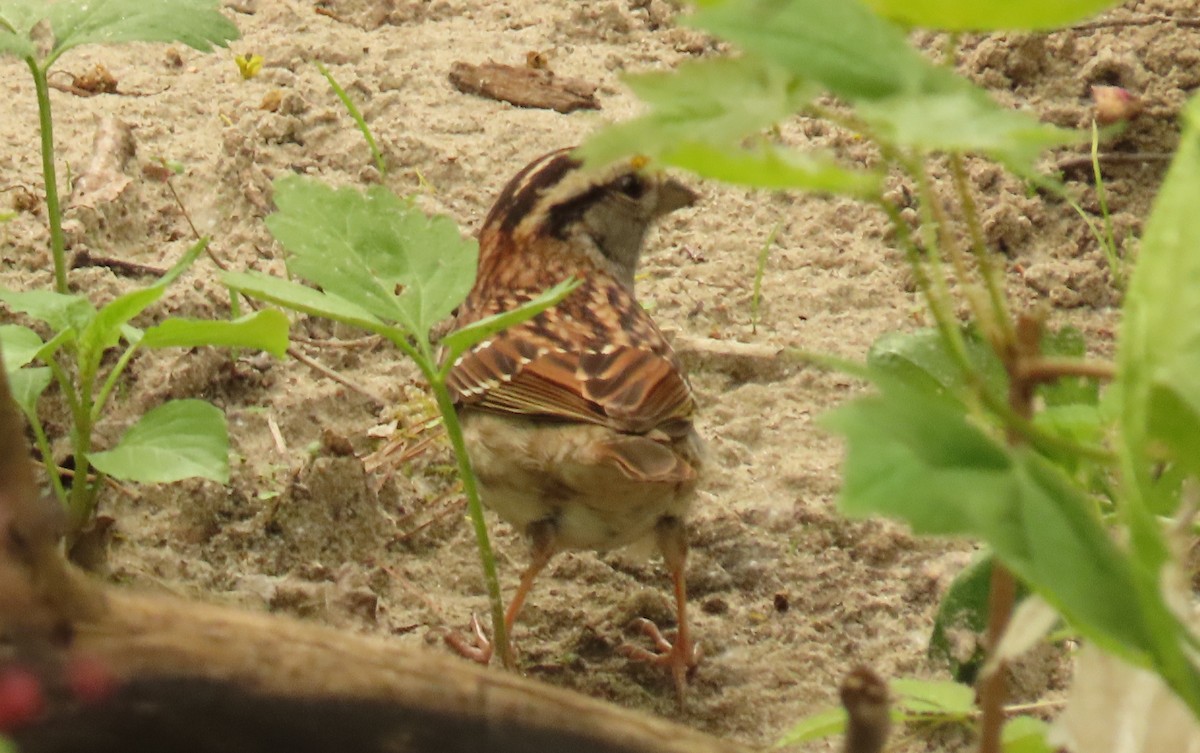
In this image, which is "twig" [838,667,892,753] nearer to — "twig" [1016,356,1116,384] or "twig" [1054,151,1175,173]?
"twig" [1016,356,1116,384]

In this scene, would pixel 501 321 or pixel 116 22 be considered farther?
pixel 116 22

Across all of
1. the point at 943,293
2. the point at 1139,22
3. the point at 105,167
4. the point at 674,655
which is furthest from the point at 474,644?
the point at 1139,22

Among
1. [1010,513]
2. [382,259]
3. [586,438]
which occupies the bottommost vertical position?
[586,438]

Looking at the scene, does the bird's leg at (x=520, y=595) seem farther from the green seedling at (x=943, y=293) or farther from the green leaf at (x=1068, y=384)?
the green seedling at (x=943, y=293)

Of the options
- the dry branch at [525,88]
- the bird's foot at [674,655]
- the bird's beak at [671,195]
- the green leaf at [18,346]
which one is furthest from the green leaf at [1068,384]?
the dry branch at [525,88]

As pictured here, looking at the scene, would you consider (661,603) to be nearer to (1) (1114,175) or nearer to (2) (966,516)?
(1) (1114,175)

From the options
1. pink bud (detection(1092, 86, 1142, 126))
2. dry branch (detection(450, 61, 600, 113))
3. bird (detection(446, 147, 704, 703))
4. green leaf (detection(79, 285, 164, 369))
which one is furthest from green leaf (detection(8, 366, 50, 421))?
pink bud (detection(1092, 86, 1142, 126))

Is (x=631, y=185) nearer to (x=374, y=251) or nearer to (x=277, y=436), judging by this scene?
(x=277, y=436)
